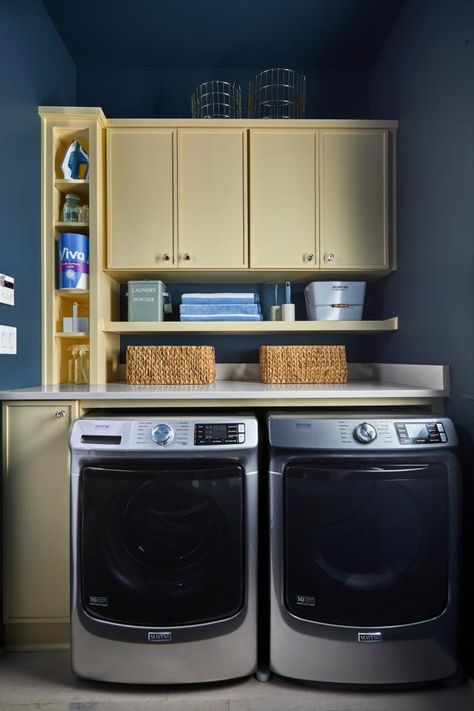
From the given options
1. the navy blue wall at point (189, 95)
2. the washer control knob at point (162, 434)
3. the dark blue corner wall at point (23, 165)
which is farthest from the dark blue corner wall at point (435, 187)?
the dark blue corner wall at point (23, 165)

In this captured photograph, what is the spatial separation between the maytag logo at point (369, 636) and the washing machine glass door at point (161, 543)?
1.34 feet

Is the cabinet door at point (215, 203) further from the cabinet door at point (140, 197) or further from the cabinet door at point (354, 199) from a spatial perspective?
the cabinet door at point (354, 199)

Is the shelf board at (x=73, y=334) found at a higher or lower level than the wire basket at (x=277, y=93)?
lower

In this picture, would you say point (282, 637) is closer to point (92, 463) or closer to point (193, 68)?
point (92, 463)

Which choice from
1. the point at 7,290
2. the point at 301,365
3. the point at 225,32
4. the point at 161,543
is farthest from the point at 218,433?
the point at 225,32

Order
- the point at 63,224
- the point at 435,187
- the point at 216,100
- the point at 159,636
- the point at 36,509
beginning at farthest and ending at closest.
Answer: the point at 216,100
the point at 63,224
the point at 435,187
the point at 36,509
the point at 159,636

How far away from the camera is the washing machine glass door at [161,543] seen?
55.7 inches

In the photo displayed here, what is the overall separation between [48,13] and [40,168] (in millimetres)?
764

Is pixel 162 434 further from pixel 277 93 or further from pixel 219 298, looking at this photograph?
pixel 277 93

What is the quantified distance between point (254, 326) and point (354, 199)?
0.80 meters

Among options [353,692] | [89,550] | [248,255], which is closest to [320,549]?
[353,692]

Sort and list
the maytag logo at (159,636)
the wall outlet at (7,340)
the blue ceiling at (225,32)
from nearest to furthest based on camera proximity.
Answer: the maytag logo at (159,636) < the wall outlet at (7,340) < the blue ceiling at (225,32)

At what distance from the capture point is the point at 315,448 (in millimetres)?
1438

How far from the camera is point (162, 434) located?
1.44 meters
